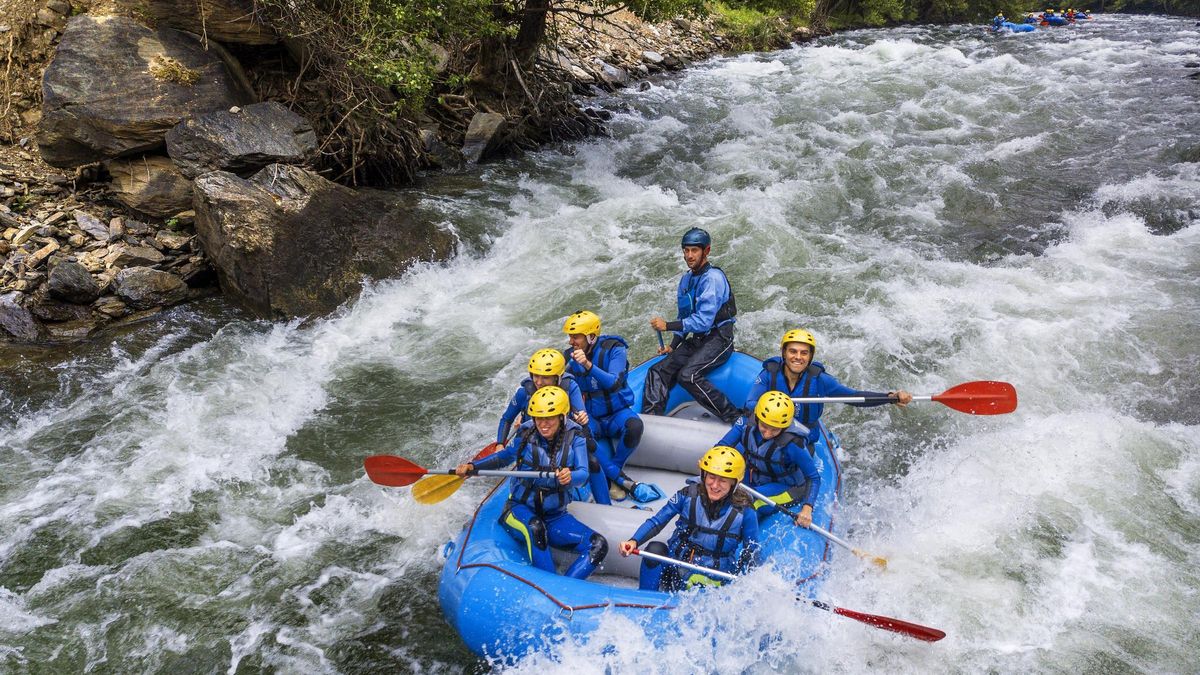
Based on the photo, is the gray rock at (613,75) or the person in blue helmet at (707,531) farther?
the gray rock at (613,75)

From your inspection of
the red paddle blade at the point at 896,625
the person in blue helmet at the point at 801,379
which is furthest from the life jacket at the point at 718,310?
the red paddle blade at the point at 896,625

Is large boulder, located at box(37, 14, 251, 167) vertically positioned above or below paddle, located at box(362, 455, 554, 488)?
above

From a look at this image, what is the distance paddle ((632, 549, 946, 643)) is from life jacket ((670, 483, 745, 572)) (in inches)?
5.5

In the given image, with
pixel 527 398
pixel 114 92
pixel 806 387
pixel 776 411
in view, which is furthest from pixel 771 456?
pixel 114 92

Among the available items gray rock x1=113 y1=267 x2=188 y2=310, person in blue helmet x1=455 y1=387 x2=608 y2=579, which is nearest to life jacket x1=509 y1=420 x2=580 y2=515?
person in blue helmet x1=455 y1=387 x2=608 y2=579

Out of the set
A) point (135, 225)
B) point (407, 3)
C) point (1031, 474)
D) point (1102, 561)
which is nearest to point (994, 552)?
point (1102, 561)

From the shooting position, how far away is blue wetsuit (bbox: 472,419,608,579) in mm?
4605

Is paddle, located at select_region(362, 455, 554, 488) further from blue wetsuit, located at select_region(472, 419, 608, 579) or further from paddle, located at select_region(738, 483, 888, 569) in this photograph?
paddle, located at select_region(738, 483, 888, 569)

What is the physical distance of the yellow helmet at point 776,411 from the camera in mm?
4746

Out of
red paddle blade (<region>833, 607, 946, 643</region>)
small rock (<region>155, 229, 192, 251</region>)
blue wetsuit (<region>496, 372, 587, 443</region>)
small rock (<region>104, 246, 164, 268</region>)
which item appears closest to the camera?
red paddle blade (<region>833, 607, 946, 643</region>)

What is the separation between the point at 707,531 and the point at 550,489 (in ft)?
2.97

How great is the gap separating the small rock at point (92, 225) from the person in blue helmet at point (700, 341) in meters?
5.77

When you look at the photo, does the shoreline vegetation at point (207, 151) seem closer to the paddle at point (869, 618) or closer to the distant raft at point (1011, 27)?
the paddle at point (869, 618)

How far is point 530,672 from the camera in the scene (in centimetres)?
400
